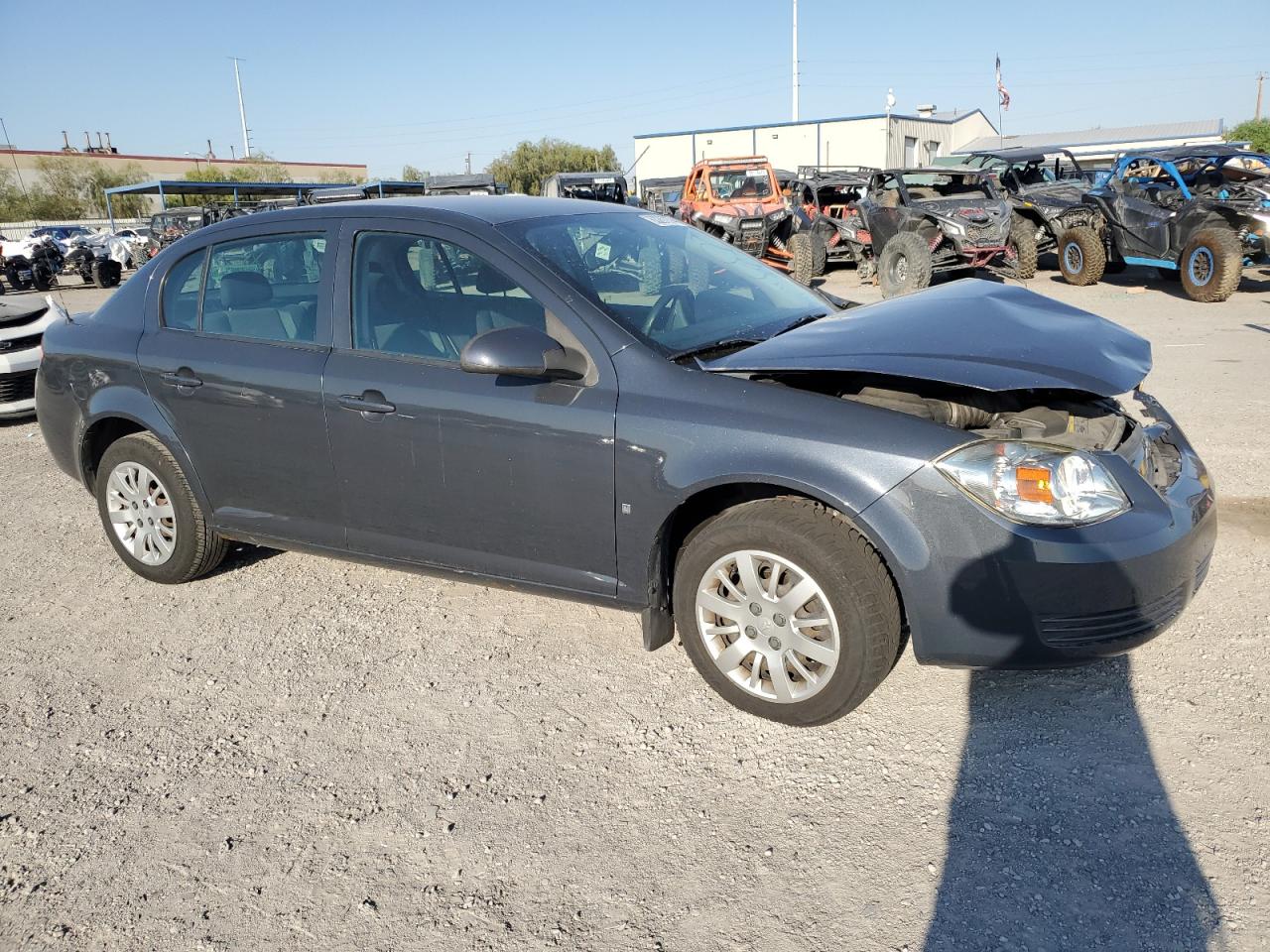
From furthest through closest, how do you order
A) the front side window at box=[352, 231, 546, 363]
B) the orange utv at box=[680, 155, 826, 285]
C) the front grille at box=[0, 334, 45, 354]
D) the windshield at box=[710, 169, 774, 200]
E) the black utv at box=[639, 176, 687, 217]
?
1. the black utv at box=[639, 176, 687, 217]
2. the windshield at box=[710, 169, 774, 200]
3. the orange utv at box=[680, 155, 826, 285]
4. the front grille at box=[0, 334, 45, 354]
5. the front side window at box=[352, 231, 546, 363]

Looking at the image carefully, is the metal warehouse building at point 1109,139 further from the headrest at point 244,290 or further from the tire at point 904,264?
the headrest at point 244,290

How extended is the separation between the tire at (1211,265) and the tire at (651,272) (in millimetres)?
10204

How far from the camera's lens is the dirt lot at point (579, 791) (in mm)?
2320

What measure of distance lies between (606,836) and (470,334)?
1779 millimetres

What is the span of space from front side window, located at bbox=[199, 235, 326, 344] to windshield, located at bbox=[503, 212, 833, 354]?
0.88m

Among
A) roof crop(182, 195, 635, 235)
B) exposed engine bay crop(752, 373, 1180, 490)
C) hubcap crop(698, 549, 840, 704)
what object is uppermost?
roof crop(182, 195, 635, 235)

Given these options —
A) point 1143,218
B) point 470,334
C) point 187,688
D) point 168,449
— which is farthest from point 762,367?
point 1143,218

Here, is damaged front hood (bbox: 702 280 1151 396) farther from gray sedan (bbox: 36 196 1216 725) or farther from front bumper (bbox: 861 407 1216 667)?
front bumper (bbox: 861 407 1216 667)

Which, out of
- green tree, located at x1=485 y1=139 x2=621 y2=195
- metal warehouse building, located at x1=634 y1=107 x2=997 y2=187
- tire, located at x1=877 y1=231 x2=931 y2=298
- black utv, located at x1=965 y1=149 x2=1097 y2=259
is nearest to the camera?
tire, located at x1=877 y1=231 x2=931 y2=298

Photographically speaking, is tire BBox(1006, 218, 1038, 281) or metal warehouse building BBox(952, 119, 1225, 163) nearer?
tire BBox(1006, 218, 1038, 281)

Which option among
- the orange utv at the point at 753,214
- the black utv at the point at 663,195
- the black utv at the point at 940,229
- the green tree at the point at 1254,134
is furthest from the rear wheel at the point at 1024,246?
the green tree at the point at 1254,134

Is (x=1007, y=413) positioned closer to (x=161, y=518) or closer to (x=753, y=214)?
(x=161, y=518)

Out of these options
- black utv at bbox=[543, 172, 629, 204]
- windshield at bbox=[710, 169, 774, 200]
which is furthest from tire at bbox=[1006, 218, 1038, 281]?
black utv at bbox=[543, 172, 629, 204]

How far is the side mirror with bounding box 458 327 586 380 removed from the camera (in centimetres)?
303
